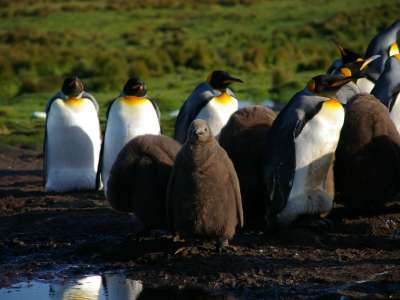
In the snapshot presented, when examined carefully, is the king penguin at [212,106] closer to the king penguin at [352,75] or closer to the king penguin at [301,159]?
the king penguin at [352,75]

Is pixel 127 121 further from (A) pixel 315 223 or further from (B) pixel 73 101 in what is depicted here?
(A) pixel 315 223

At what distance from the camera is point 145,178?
7453 millimetres

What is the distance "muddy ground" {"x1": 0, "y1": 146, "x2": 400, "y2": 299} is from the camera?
20.8 ft

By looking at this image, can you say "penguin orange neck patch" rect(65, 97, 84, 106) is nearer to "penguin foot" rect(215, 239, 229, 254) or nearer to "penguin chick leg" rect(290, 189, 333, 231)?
"penguin chick leg" rect(290, 189, 333, 231)

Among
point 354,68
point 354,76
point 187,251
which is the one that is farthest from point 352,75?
point 187,251

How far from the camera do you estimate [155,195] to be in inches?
292

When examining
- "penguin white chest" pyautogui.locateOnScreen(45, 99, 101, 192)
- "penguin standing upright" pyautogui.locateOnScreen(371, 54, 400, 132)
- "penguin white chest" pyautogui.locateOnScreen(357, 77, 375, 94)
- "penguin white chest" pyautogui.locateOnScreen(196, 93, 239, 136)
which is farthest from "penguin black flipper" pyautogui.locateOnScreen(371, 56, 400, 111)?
"penguin white chest" pyautogui.locateOnScreen(45, 99, 101, 192)

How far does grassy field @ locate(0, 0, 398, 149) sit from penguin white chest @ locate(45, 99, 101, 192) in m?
3.88

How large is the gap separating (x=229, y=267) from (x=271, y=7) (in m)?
39.9

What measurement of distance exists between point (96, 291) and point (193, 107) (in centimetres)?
472

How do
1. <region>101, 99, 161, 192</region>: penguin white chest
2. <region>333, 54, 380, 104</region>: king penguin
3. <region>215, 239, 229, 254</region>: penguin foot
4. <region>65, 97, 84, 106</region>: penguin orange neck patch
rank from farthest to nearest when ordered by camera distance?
<region>65, 97, 84, 106</region>: penguin orange neck patch, <region>101, 99, 161, 192</region>: penguin white chest, <region>333, 54, 380, 104</region>: king penguin, <region>215, 239, 229, 254</region>: penguin foot

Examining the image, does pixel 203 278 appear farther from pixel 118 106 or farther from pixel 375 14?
pixel 375 14

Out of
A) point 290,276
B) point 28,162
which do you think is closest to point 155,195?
point 290,276

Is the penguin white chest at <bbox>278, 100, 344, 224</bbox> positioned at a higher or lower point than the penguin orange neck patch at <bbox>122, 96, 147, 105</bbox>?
lower
